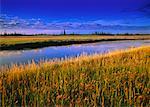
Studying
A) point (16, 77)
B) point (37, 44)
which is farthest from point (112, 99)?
point (37, 44)

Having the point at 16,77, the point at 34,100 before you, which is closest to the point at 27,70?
the point at 16,77

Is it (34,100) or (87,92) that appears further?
(87,92)

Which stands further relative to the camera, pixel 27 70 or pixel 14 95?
pixel 27 70

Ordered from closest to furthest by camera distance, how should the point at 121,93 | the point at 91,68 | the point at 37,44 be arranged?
the point at 121,93 → the point at 91,68 → the point at 37,44

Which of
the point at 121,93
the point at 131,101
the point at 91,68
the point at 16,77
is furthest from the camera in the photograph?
the point at 91,68

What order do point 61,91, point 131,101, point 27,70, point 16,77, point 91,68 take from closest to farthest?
point 131,101, point 61,91, point 16,77, point 27,70, point 91,68

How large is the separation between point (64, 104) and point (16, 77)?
3913 millimetres

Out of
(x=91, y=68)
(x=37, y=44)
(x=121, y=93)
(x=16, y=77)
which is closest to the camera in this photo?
(x=121, y=93)

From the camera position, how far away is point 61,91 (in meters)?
9.12

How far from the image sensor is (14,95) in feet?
29.1

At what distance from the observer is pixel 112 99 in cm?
800

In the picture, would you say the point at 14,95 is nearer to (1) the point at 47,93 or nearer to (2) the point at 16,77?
(1) the point at 47,93

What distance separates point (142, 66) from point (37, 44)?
37628 mm

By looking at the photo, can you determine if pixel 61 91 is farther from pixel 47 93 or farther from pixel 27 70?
pixel 27 70
